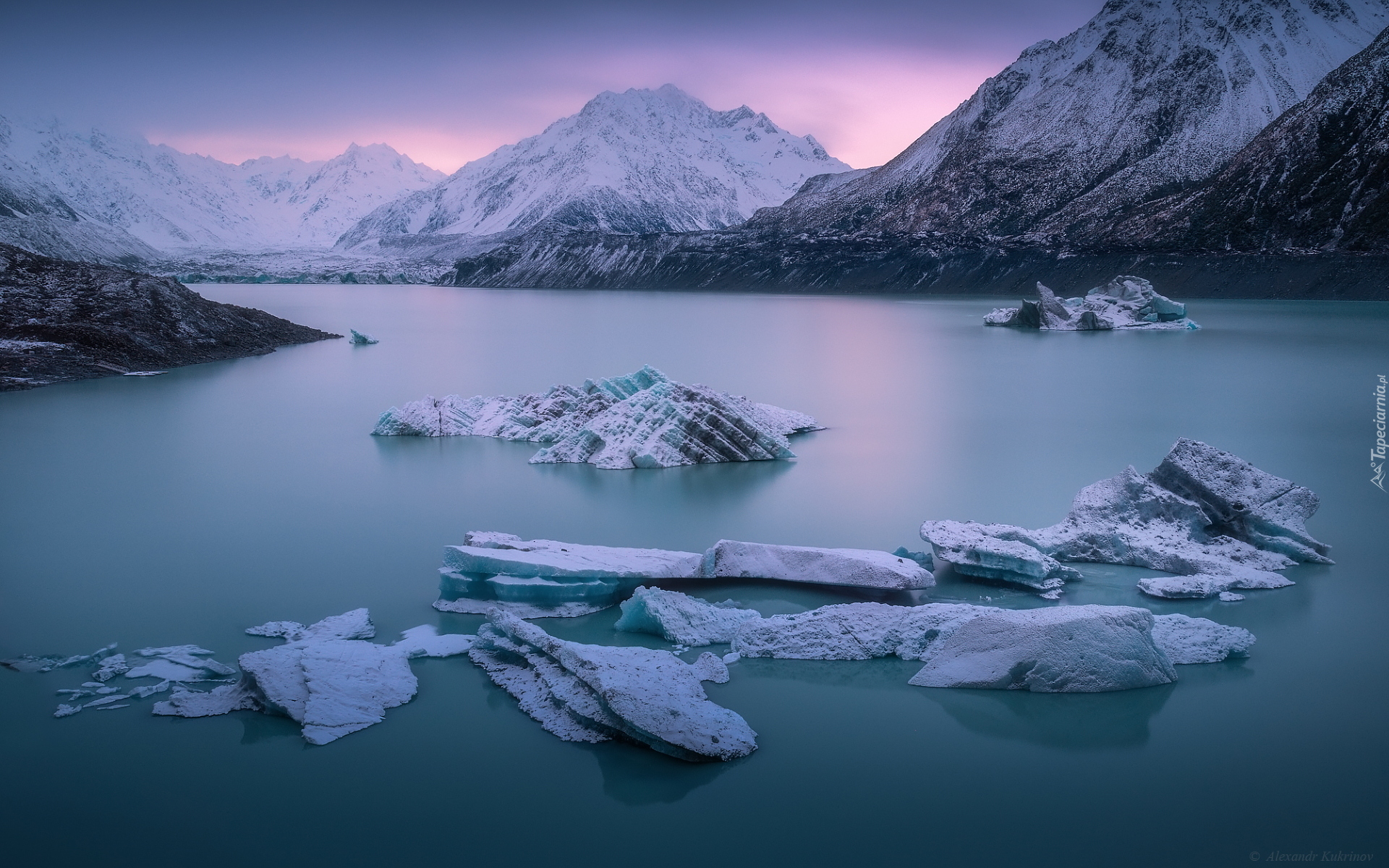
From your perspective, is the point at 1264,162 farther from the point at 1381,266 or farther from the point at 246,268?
the point at 246,268

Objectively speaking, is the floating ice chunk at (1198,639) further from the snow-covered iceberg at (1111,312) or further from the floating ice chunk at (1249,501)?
the snow-covered iceberg at (1111,312)

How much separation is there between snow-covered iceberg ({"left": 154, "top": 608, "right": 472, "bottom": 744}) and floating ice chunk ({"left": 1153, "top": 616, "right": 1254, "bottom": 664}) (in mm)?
3899

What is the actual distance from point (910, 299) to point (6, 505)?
5069 centimetres

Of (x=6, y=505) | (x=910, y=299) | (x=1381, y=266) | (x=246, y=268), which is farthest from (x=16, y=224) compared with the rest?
→ (x=1381, y=266)

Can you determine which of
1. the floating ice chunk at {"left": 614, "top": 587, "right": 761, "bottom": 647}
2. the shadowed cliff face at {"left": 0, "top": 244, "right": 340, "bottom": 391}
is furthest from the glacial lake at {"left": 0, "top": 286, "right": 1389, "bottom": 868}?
the shadowed cliff face at {"left": 0, "top": 244, "right": 340, "bottom": 391}

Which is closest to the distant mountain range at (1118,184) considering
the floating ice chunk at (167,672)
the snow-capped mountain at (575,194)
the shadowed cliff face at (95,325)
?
the shadowed cliff face at (95,325)

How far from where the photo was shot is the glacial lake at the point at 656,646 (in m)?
3.60

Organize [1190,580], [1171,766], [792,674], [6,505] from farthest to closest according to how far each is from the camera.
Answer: [6,505], [1190,580], [792,674], [1171,766]

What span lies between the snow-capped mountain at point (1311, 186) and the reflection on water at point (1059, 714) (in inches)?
1901

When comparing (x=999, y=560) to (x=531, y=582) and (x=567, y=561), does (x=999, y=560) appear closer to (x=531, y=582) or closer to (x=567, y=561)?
(x=567, y=561)

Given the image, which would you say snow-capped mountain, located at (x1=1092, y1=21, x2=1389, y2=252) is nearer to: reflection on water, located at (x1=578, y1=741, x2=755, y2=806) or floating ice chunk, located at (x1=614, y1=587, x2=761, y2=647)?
floating ice chunk, located at (x1=614, y1=587, x2=761, y2=647)

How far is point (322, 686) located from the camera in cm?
458

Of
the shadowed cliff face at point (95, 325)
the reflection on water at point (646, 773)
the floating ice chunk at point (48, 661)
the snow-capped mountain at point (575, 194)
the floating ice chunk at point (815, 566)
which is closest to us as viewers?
the reflection on water at point (646, 773)

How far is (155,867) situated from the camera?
3.43 m
